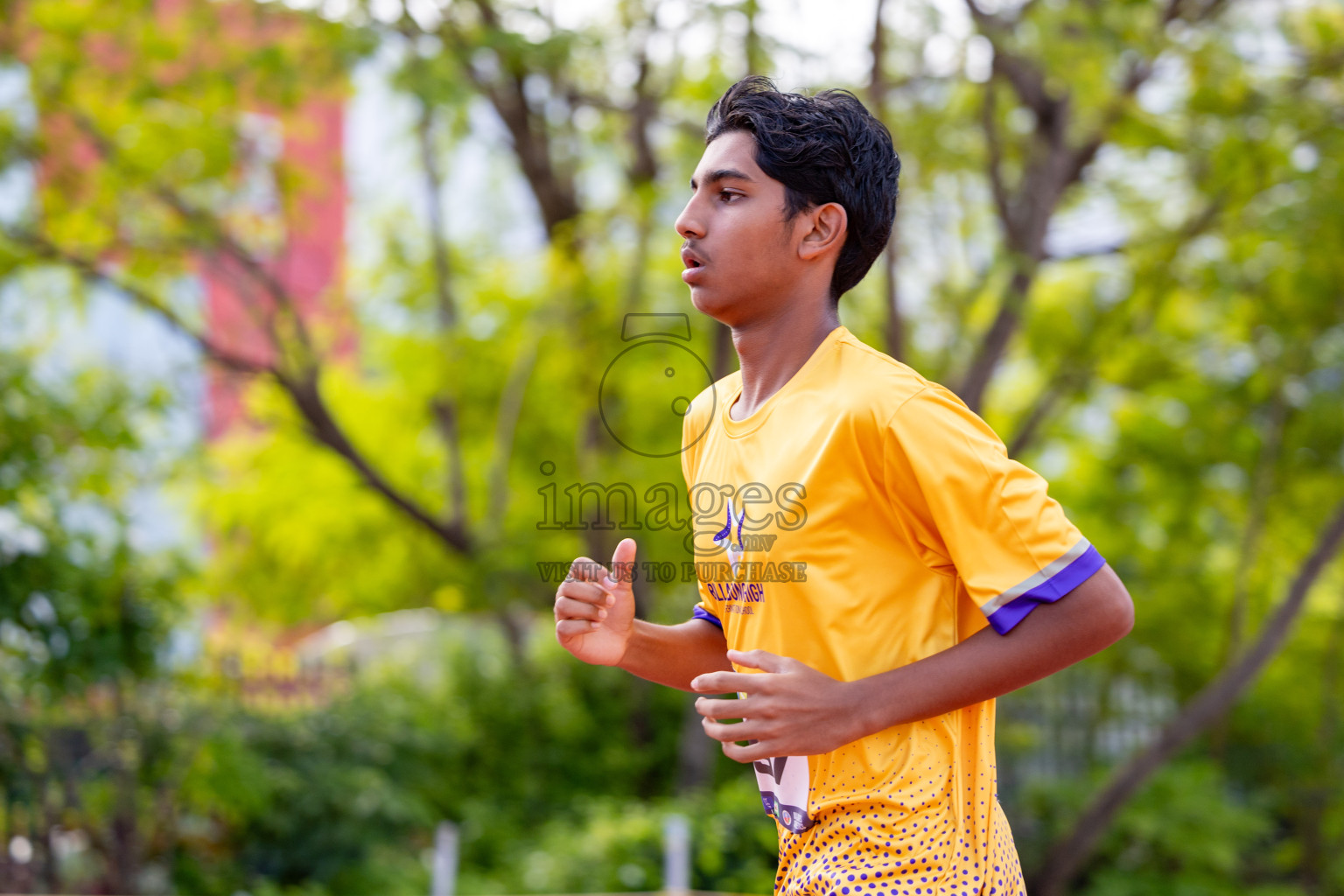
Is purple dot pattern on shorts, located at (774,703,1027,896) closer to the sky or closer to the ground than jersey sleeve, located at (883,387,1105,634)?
closer to the ground

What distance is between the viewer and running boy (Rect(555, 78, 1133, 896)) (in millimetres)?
1364

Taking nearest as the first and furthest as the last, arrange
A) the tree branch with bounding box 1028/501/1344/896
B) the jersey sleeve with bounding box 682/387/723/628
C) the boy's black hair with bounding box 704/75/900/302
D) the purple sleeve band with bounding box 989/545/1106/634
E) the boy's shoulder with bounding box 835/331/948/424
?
the purple sleeve band with bounding box 989/545/1106/634, the boy's shoulder with bounding box 835/331/948/424, the boy's black hair with bounding box 704/75/900/302, the jersey sleeve with bounding box 682/387/723/628, the tree branch with bounding box 1028/501/1344/896

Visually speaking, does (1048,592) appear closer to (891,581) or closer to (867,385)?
(891,581)

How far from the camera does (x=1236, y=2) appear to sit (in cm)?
718

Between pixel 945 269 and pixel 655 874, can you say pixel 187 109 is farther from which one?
pixel 655 874

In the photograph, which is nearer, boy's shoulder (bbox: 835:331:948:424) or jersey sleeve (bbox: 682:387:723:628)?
boy's shoulder (bbox: 835:331:948:424)

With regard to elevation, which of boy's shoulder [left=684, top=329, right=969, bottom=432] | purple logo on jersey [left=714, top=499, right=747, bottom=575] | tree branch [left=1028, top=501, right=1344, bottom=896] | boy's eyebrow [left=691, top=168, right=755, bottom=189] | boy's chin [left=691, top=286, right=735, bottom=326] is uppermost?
boy's eyebrow [left=691, top=168, right=755, bottom=189]

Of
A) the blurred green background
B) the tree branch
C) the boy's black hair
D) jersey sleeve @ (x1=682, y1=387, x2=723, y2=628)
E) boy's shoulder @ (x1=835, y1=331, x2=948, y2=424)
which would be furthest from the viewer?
the tree branch

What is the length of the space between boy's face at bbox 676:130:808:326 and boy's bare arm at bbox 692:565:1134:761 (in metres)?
0.52

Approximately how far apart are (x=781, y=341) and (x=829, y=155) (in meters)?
0.26

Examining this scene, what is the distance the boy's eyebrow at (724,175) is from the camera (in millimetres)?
1616

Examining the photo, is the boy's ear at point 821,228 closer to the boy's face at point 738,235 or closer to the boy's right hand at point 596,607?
the boy's face at point 738,235

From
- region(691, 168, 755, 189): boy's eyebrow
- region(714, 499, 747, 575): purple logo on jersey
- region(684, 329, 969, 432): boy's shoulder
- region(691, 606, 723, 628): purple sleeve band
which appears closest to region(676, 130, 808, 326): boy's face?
region(691, 168, 755, 189): boy's eyebrow

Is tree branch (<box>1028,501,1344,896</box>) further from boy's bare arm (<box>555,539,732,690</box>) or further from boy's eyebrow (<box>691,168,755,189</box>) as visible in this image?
boy's eyebrow (<box>691,168,755,189</box>)
